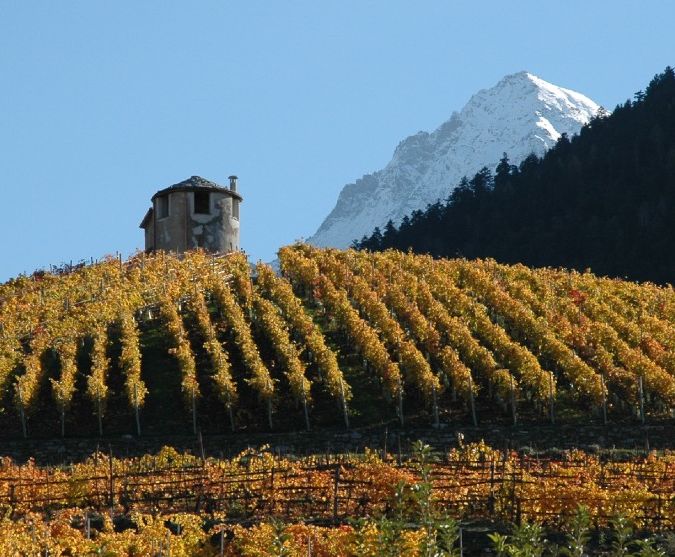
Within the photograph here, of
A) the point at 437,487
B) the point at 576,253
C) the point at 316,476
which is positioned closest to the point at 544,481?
the point at 437,487

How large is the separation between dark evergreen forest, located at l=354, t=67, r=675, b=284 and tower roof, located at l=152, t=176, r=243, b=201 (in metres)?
36.0

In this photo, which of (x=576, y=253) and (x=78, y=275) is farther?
(x=576, y=253)

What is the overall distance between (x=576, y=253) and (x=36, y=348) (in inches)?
2212

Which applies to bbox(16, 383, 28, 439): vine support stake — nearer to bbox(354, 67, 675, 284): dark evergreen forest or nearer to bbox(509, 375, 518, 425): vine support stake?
bbox(509, 375, 518, 425): vine support stake

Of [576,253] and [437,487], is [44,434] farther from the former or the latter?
[576,253]

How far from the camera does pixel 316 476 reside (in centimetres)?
2380

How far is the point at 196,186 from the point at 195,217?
1260mm

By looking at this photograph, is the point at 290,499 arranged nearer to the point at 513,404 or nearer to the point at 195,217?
the point at 513,404

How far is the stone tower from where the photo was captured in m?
51.5

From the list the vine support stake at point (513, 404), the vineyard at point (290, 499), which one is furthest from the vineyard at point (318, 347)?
the vineyard at point (290, 499)

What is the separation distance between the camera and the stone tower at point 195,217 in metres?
51.5

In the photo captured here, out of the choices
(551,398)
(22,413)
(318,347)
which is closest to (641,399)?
(551,398)

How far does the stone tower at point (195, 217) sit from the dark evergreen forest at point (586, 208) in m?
35.7

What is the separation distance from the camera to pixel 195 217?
5169cm
